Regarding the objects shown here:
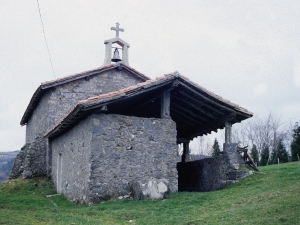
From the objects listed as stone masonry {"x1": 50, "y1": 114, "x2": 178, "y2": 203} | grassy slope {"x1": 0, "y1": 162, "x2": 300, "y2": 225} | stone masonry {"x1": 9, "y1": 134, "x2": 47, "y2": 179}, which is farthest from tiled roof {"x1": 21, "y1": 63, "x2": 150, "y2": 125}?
grassy slope {"x1": 0, "y1": 162, "x2": 300, "y2": 225}

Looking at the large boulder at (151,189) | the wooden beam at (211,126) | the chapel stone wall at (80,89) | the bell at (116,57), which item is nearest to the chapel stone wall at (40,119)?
the chapel stone wall at (80,89)

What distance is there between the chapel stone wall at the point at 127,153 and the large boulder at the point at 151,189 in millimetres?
293

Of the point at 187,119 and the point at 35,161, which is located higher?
the point at 187,119

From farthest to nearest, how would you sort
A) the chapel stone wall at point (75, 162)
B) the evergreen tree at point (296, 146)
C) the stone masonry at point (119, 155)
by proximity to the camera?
the evergreen tree at point (296, 146) → the chapel stone wall at point (75, 162) → the stone masonry at point (119, 155)

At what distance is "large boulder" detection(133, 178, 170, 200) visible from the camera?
1071cm

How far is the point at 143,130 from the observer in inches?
467

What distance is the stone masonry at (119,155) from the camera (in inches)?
435

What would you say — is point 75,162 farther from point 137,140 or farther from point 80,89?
point 80,89

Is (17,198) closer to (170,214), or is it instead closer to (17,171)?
(17,171)

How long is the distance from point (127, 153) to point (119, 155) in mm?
265

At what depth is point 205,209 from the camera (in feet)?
29.5

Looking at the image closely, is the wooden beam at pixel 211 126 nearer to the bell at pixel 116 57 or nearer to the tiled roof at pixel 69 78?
the tiled roof at pixel 69 78

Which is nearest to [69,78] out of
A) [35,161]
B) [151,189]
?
[35,161]

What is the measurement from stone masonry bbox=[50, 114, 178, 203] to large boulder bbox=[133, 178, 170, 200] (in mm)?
430
